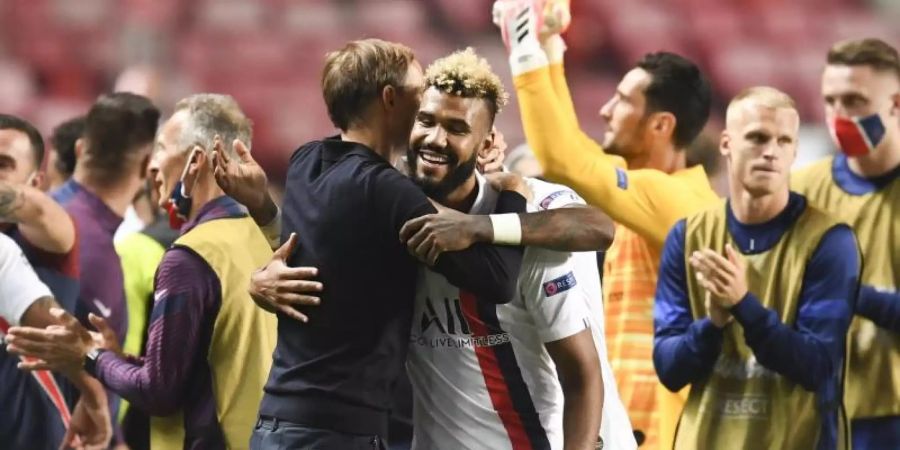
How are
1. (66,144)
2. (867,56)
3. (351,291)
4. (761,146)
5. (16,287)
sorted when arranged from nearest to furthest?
(351,291) < (761,146) < (16,287) < (867,56) < (66,144)

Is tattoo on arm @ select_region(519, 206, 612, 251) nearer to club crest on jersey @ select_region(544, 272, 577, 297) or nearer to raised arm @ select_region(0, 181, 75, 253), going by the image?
club crest on jersey @ select_region(544, 272, 577, 297)

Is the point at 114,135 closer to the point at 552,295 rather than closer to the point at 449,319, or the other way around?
Answer: the point at 449,319

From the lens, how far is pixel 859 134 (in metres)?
4.86

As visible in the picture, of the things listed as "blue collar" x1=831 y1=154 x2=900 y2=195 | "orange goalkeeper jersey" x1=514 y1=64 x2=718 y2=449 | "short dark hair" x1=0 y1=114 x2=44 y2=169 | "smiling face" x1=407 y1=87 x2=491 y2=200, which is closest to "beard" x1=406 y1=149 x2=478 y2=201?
"smiling face" x1=407 y1=87 x2=491 y2=200

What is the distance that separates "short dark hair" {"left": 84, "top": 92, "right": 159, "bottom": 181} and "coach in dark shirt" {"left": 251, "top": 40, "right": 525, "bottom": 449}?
8.71 ft

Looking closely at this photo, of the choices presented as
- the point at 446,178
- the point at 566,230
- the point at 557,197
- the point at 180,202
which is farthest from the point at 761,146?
the point at 180,202

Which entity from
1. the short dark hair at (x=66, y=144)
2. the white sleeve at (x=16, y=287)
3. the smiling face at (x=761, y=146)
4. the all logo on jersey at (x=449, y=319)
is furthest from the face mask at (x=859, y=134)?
the short dark hair at (x=66, y=144)

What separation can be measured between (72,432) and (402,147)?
6.33 ft

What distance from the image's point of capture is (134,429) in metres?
5.72

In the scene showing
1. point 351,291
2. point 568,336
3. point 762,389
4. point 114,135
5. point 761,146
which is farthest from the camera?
point 114,135

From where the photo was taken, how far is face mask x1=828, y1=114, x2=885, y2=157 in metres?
4.82

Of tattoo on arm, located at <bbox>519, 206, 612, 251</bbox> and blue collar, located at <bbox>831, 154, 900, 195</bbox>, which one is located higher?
blue collar, located at <bbox>831, 154, 900, 195</bbox>

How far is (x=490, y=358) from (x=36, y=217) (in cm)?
201

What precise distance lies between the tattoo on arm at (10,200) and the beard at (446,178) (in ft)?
6.07
